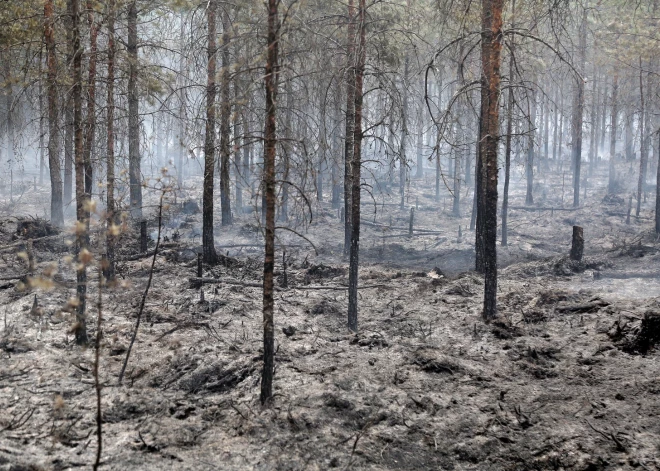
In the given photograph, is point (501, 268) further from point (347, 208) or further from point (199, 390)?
point (199, 390)

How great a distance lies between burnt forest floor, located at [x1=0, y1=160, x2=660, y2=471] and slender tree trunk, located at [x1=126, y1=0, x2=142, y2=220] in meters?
2.51

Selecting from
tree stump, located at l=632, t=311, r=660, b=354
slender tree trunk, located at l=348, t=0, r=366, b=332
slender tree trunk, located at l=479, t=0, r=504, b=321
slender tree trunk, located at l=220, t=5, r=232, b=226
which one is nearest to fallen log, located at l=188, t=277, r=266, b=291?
slender tree trunk, located at l=348, t=0, r=366, b=332

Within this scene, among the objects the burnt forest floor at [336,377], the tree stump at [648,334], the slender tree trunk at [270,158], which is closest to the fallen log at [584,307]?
the burnt forest floor at [336,377]

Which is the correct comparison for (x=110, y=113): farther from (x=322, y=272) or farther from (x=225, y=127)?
(x=322, y=272)

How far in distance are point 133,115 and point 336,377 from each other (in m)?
6.28

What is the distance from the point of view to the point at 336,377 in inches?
320

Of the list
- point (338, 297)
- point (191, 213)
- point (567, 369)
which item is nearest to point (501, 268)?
point (338, 297)

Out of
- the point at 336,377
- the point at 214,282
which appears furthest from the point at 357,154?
the point at 214,282

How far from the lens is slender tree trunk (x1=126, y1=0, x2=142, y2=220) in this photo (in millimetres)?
10288

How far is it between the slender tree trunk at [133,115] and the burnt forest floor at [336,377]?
8.25ft

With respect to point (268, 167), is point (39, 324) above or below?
below

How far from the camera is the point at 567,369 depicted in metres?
8.32

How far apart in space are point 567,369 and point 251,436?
500cm

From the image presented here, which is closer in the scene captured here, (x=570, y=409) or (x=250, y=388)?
(x=570, y=409)
